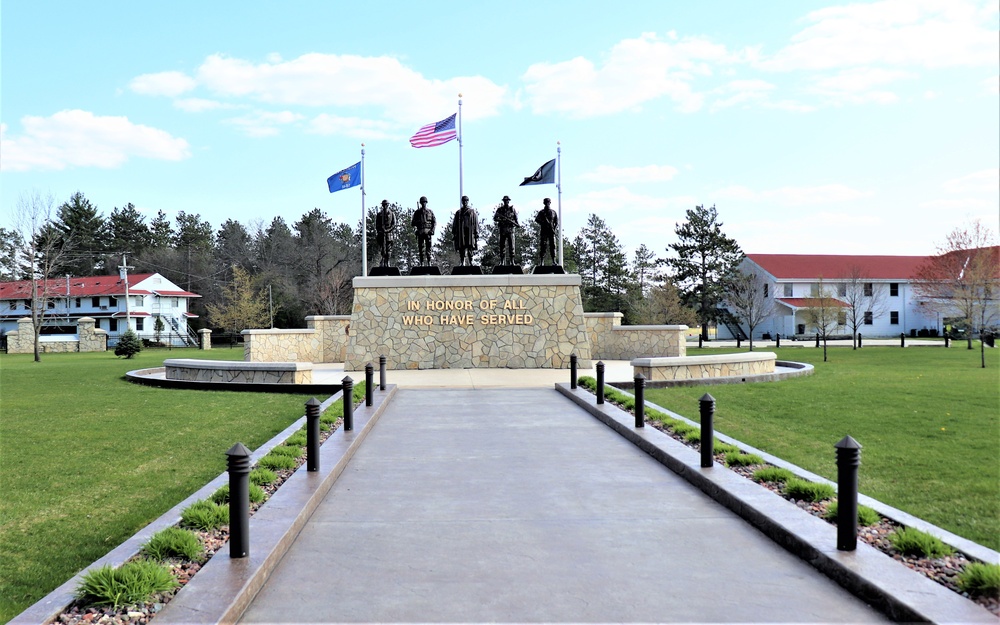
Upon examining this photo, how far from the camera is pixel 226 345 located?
56938 mm

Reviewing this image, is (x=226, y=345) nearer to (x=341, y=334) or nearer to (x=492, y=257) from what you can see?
(x=492, y=257)

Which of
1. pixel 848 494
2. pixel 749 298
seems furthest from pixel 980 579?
pixel 749 298

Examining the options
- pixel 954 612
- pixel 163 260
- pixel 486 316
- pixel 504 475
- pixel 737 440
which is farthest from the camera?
pixel 163 260

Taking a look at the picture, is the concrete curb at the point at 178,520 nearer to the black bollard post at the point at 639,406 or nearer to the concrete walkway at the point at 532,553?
the concrete walkway at the point at 532,553

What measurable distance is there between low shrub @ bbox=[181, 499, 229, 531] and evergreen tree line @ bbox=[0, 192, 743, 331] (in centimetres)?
4908

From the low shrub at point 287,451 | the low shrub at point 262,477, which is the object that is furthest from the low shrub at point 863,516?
the low shrub at point 287,451

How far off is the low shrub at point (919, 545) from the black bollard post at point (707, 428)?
2488 mm

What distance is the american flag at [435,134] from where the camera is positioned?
23609mm

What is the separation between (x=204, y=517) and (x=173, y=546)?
2.18 feet

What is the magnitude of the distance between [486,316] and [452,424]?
10.2 meters

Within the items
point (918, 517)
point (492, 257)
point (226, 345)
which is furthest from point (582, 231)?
point (918, 517)

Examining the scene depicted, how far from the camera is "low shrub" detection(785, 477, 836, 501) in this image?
234 inches

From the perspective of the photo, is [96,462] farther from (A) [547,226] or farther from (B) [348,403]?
(A) [547,226]

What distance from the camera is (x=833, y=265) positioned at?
63688mm
